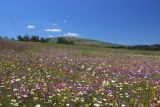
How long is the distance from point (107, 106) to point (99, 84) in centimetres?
342

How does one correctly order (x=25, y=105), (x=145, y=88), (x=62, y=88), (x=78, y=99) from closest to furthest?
(x=25, y=105)
(x=78, y=99)
(x=62, y=88)
(x=145, y=88)

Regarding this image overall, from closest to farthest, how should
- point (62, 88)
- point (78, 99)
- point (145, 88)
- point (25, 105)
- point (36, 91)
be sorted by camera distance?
point (25, 105)
point (78, 99)
point (36, 91)
point (62, 88)
point (145, 88)

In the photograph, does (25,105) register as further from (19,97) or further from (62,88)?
(62,88)

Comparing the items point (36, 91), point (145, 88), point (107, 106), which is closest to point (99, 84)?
point (145, 88)

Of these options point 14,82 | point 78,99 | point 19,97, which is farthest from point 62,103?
point 14,82

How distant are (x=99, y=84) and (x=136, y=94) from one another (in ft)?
5.39

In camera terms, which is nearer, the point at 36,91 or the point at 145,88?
the point at 36,91

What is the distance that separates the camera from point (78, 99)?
394 inches

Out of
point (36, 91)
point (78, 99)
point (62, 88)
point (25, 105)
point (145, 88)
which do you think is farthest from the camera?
point (145, 88)

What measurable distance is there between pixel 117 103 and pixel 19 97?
2367 millimetres

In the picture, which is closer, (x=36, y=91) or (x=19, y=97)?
(x=19, y=97)

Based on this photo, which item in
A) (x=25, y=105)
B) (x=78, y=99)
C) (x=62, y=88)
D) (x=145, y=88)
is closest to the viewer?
(x=25, y=105)

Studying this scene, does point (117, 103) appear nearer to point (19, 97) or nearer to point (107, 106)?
point (107, 106)

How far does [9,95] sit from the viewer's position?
10.1 metres
